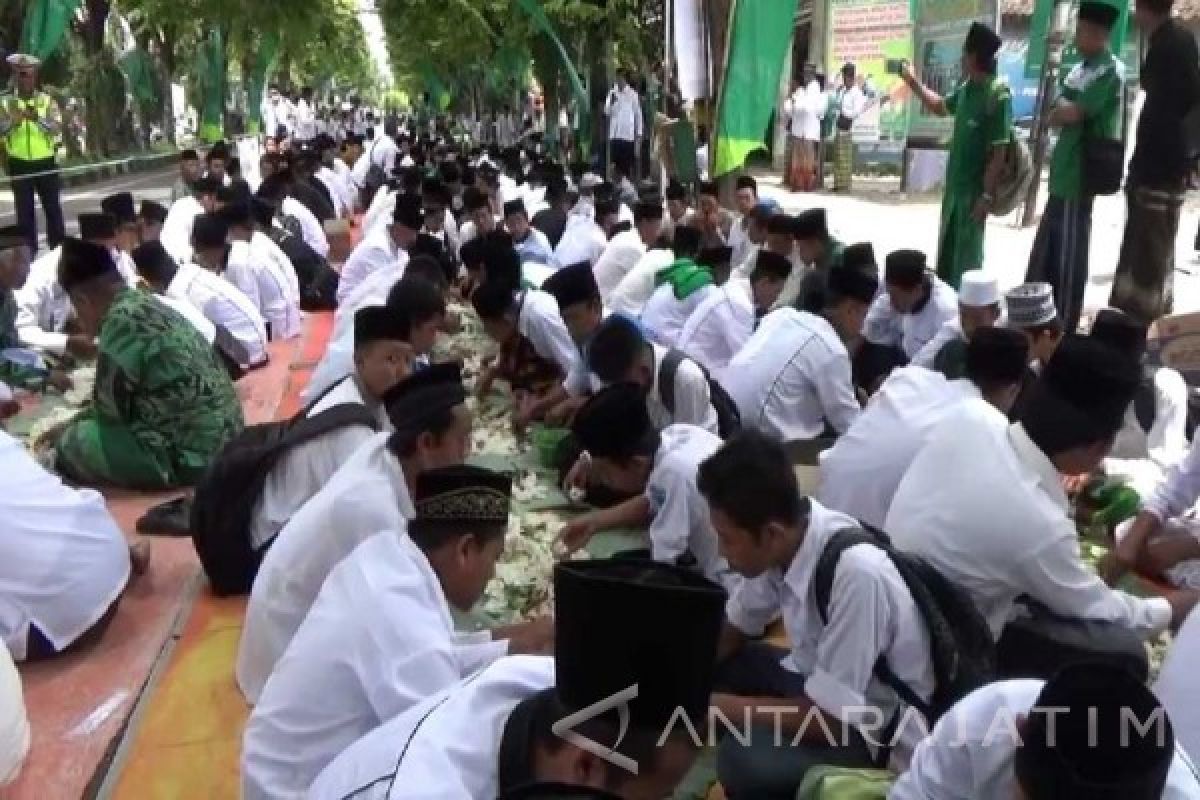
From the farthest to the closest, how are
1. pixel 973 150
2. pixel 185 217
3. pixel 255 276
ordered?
1. pixel 185 217
2. pixel 255 276
3. pixel 973 150

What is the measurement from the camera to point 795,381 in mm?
4750

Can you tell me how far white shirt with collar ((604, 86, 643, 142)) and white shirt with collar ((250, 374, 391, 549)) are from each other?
10368 mm

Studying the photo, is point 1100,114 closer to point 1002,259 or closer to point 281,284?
point 1002,259

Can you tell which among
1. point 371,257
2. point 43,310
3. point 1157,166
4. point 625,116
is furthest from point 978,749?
Answer: point 625,116

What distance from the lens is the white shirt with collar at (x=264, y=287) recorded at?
303 inches

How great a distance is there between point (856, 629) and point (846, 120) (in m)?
15.8

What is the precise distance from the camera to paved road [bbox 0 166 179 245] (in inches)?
501

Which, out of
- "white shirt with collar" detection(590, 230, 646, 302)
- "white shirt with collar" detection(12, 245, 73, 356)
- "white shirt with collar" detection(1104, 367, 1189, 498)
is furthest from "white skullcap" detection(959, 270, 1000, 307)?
"white shirt with collar" detection(12, 245, 73, 356)

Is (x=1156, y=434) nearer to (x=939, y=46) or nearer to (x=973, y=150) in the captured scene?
(x=973, y=150)

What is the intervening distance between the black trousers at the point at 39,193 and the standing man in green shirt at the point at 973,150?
24.3ft

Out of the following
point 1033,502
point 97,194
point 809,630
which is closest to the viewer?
point 809,630

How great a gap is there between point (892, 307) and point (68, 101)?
22.8 m

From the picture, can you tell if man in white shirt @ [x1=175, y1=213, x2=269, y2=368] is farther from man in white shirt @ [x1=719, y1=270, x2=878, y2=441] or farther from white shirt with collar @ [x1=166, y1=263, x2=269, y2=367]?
man in white shirt @ [x1=719, y1=270, x2=878, y2=441]

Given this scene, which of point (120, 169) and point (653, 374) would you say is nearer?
point (653, 374)
